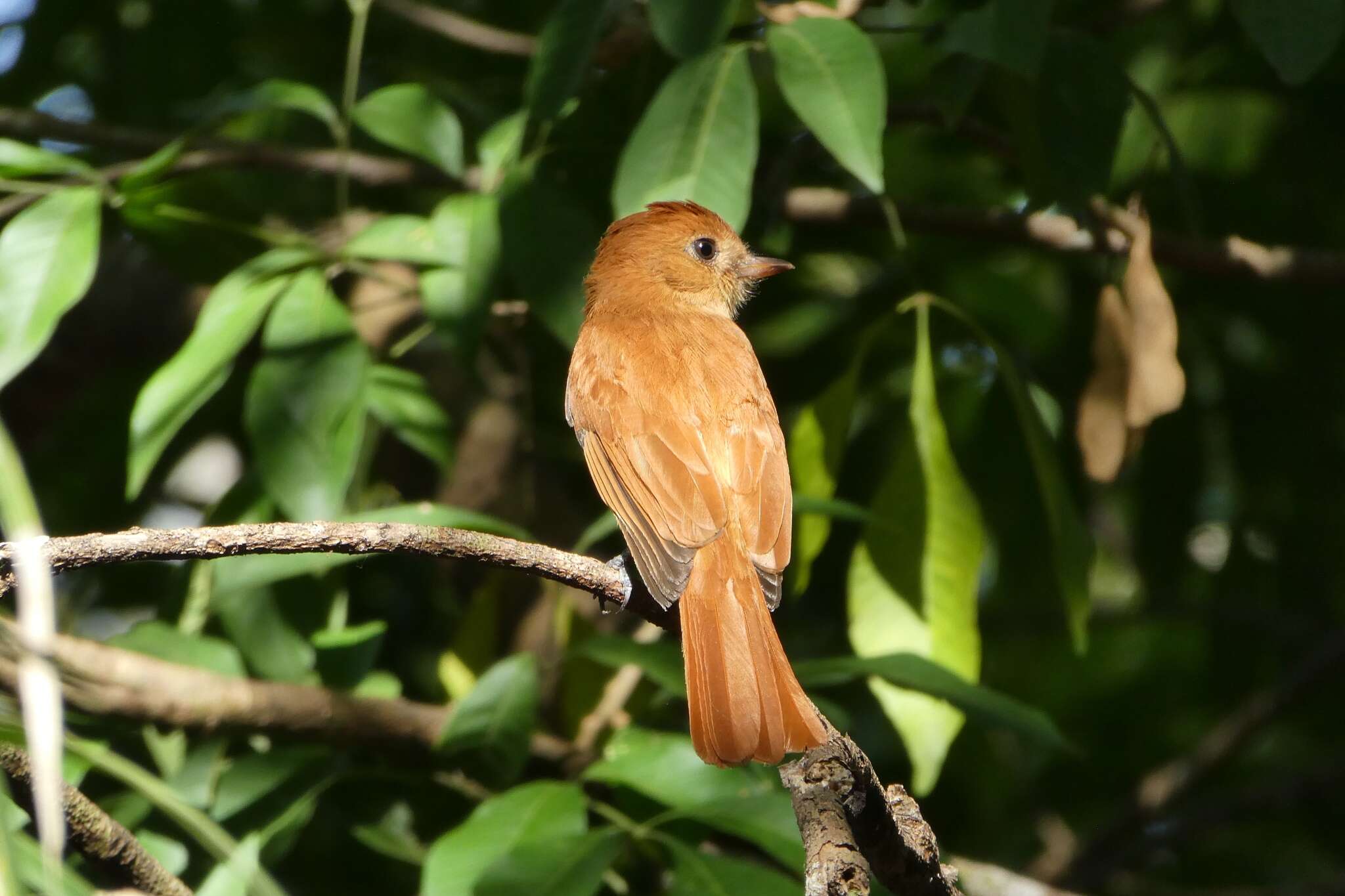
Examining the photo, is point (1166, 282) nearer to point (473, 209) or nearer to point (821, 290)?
point (821, 290)

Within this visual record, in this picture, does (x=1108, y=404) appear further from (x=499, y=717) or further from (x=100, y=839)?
(x=100, y=839)

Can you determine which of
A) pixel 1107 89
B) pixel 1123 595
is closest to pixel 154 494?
pixel 1107 89

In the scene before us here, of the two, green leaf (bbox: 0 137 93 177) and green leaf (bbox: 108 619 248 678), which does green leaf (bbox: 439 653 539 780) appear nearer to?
green leaf (bbox: 108 619 248 678)

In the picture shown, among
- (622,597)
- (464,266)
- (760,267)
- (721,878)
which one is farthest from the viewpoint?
(760,267)

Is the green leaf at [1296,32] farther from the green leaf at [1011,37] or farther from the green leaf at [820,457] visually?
the green leaf at [820,457]

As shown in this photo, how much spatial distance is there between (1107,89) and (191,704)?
268cm

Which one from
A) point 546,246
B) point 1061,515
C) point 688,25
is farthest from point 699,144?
point 1061,515

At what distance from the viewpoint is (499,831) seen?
311 cm

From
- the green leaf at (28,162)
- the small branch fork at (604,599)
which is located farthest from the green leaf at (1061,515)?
the green leaf at (28,162)

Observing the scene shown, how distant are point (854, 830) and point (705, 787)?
100 cm

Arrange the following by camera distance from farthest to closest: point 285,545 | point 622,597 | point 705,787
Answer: point 705,787
point 622,597
point 285,545

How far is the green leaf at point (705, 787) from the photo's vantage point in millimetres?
2991

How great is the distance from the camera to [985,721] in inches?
126

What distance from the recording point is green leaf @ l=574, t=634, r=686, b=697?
3.35m
